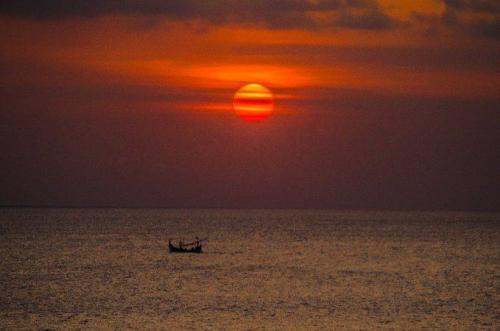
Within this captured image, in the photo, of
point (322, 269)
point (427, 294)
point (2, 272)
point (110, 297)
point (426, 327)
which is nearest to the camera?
point (426, 327)

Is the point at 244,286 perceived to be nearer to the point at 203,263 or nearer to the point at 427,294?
the point at 427,294

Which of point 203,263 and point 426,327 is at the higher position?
point 203,263

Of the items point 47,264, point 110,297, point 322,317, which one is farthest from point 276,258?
point 322,317

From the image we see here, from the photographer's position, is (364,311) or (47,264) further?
(47,264)

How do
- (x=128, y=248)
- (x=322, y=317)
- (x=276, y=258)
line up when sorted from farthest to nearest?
(x=128, y=248), (x=276, y=258), (x=322, y=317)

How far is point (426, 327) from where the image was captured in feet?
113

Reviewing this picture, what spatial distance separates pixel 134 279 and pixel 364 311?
22141 millimetres

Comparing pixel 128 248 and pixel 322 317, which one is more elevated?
pixel 128 248

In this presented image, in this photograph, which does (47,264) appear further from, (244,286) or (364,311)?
(364,311)

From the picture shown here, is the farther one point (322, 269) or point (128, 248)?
point (128, 248)

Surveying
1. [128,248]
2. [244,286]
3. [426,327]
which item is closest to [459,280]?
[244,286]

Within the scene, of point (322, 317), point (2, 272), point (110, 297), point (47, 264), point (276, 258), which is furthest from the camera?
point (276, 258)

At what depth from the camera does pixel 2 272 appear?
6156cm

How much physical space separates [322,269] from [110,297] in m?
25.8
